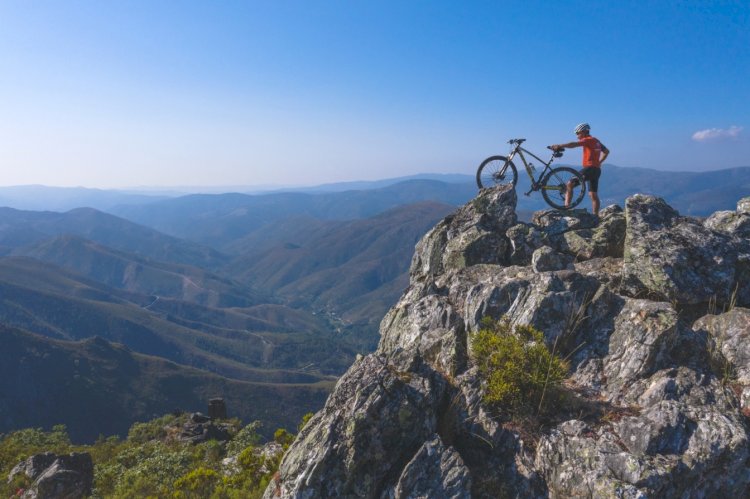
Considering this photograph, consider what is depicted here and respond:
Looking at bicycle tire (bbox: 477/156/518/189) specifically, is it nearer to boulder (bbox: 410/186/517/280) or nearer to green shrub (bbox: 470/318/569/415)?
boulder (bbox: 410/186/517/280)

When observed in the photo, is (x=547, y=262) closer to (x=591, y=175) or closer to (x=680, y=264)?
(x=680, y=264)

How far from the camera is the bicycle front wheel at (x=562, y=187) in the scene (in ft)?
77.4

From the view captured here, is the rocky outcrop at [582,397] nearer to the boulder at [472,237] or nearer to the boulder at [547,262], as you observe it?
the boulder at [547,262]

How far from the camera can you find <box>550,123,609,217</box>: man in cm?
2191

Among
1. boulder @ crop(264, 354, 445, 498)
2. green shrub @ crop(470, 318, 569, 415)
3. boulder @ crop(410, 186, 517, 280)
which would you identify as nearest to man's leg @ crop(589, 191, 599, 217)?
boulder @ crop(410, 186, 517, 280)

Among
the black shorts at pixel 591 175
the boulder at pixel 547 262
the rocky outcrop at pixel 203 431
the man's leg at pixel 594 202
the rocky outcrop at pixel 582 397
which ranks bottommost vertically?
the rocky outcrop at pixel 203 431

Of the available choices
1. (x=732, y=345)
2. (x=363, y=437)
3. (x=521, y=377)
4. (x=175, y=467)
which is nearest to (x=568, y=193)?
(x=732, y=345)

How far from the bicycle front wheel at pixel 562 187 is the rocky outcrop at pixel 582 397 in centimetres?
600

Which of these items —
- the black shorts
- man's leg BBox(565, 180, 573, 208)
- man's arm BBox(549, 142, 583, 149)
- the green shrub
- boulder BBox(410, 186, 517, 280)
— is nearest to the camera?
the green shrub

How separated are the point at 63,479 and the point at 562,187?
3135cm

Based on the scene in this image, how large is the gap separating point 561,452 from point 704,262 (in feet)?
33.8

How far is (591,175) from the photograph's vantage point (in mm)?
22766

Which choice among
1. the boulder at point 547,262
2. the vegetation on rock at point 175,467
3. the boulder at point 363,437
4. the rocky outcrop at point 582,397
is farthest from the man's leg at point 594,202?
the vegetation on rock at point 175,467

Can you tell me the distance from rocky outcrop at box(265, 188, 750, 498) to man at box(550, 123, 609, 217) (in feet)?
17.0
